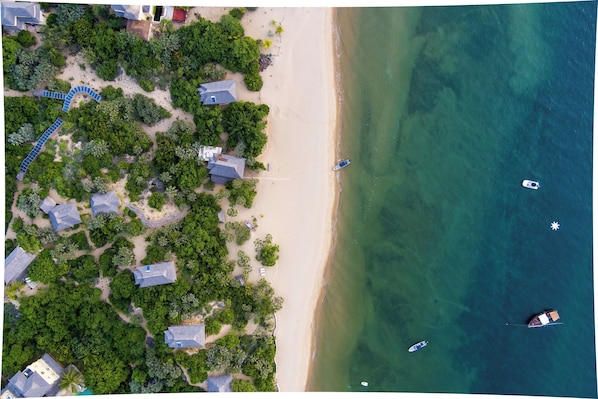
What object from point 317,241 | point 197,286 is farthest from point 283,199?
point 197,286

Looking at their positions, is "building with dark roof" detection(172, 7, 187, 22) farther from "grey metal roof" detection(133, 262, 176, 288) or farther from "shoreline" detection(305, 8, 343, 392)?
"grey metal roof" detection(133, 262, 176, 288)

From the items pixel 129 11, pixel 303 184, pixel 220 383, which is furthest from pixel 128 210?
pixel 220 383

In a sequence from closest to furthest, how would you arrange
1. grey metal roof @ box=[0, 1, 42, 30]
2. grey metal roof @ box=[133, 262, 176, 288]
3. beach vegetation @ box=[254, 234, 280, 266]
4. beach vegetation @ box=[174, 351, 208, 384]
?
grey metal roof @ box=[0, 1, 42, 30]
grey metal roof @ box=[133, 262, 176, 288]
beach vegetation @ box=[174, 351, 208, 384]
beach vegetation @ box=[254, 234, 280, 266]

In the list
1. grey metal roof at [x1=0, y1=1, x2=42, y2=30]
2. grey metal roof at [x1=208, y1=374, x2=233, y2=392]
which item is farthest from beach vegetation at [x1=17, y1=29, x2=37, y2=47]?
grey metal roof at [x1=208, y1=374, x2=233, y2=392]

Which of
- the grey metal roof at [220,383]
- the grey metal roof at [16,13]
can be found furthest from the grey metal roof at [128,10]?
the grey metal roof at [220,383]

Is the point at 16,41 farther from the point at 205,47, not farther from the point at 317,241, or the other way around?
the point at 317,241
